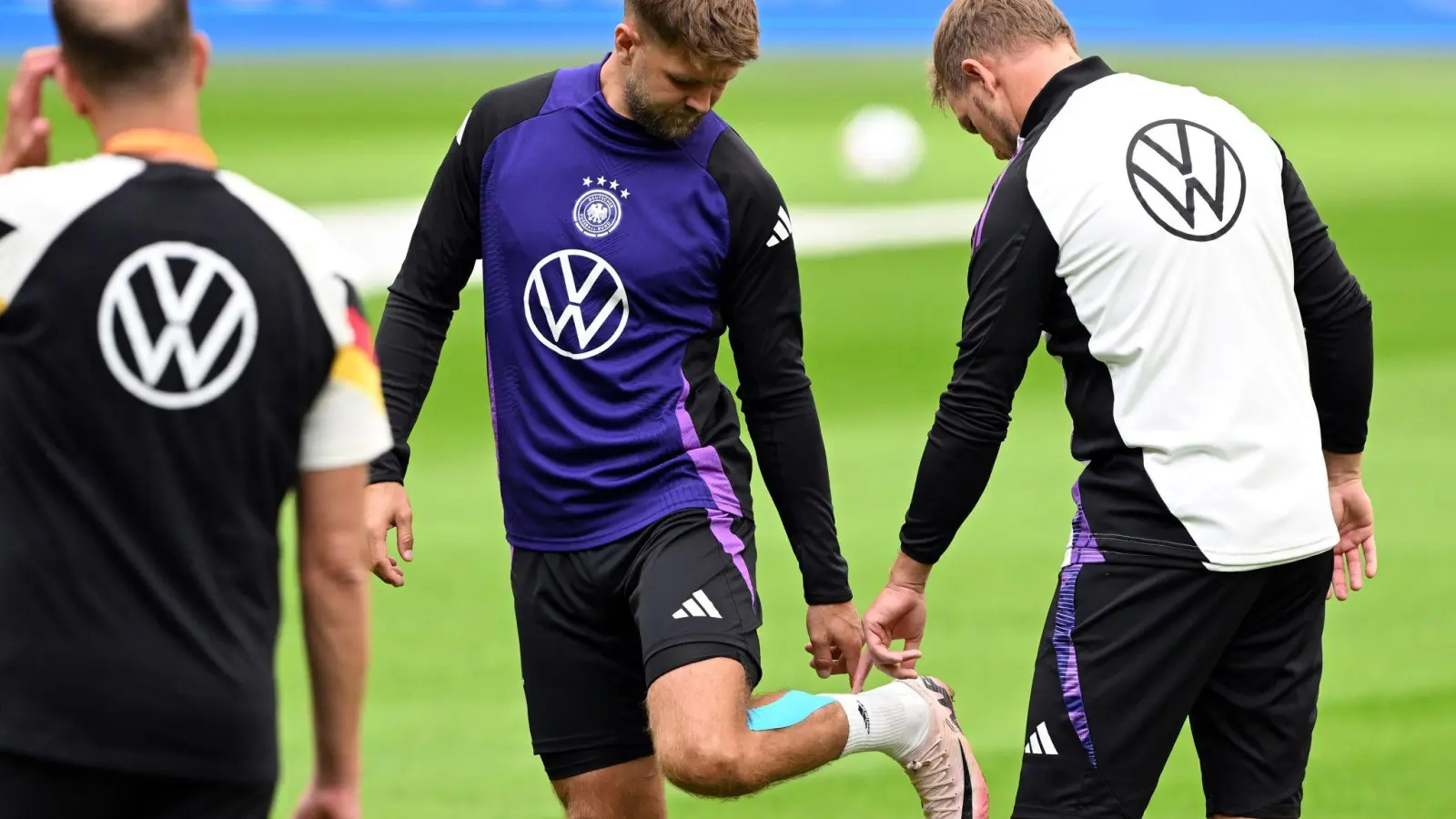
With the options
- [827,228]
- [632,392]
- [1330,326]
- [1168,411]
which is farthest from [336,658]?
[827,228]

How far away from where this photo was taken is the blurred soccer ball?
19.2 metres

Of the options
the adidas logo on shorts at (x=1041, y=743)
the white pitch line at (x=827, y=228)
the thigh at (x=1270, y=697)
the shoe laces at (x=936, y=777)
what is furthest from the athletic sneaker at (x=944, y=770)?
the white pitch line at (x=827, y=228)

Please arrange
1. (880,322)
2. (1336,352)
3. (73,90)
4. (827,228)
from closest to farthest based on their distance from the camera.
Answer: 1. (73,90)
2. (1336,352)
3. (880,322)
4. (827,228)

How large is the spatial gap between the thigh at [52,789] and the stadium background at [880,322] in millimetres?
2851

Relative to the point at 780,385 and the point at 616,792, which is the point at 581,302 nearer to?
the point at 780,385

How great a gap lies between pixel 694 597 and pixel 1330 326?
4.36 ft

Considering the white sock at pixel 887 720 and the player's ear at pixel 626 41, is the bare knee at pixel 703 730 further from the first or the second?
the player's ear at pixel 626 41

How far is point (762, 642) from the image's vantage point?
21.7 ft

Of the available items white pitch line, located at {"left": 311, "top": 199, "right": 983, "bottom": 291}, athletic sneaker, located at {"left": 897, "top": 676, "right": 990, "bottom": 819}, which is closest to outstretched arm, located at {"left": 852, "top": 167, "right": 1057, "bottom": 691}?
athletic sneaker, located at {"left": 897, "top": 676, "right": 990, "bottom": 819}

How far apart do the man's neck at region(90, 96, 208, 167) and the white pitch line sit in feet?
35.2

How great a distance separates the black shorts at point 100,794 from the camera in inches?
89.3

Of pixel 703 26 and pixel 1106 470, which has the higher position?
pixel 703 26

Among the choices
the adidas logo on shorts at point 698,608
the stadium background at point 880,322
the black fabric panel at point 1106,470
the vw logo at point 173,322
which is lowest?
the stadium background at point 880,322

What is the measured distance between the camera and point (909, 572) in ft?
12.5
